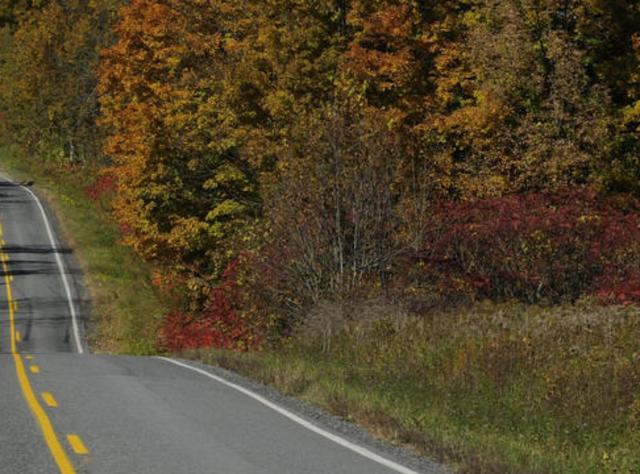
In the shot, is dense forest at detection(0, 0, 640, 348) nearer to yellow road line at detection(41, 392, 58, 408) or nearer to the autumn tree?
the autumn tree

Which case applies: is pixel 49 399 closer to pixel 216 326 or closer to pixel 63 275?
pixel 216 326

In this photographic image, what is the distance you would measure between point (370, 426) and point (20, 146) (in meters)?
83.3

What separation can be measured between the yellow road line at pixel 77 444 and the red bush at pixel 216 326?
15439 mm

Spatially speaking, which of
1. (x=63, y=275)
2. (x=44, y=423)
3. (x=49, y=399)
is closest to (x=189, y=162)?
(x=63, y=275)

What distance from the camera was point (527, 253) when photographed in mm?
24703

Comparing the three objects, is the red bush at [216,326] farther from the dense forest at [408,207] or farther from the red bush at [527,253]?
the red bush at [527,253]

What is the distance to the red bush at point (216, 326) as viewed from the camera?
3100cm

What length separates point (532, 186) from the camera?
98.9 feet

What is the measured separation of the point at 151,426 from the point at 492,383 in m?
5.37

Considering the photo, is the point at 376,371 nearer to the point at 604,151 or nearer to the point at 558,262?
the point at 558,262

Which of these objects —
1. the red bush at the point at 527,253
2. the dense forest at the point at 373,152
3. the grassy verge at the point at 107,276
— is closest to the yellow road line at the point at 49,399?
the dense forest at the point at 373,152

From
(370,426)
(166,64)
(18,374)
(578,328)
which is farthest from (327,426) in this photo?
(166,64)

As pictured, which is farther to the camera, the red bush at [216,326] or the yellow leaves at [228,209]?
the yellow leaves at [228,209]

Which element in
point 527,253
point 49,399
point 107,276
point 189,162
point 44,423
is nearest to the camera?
point 44,423
